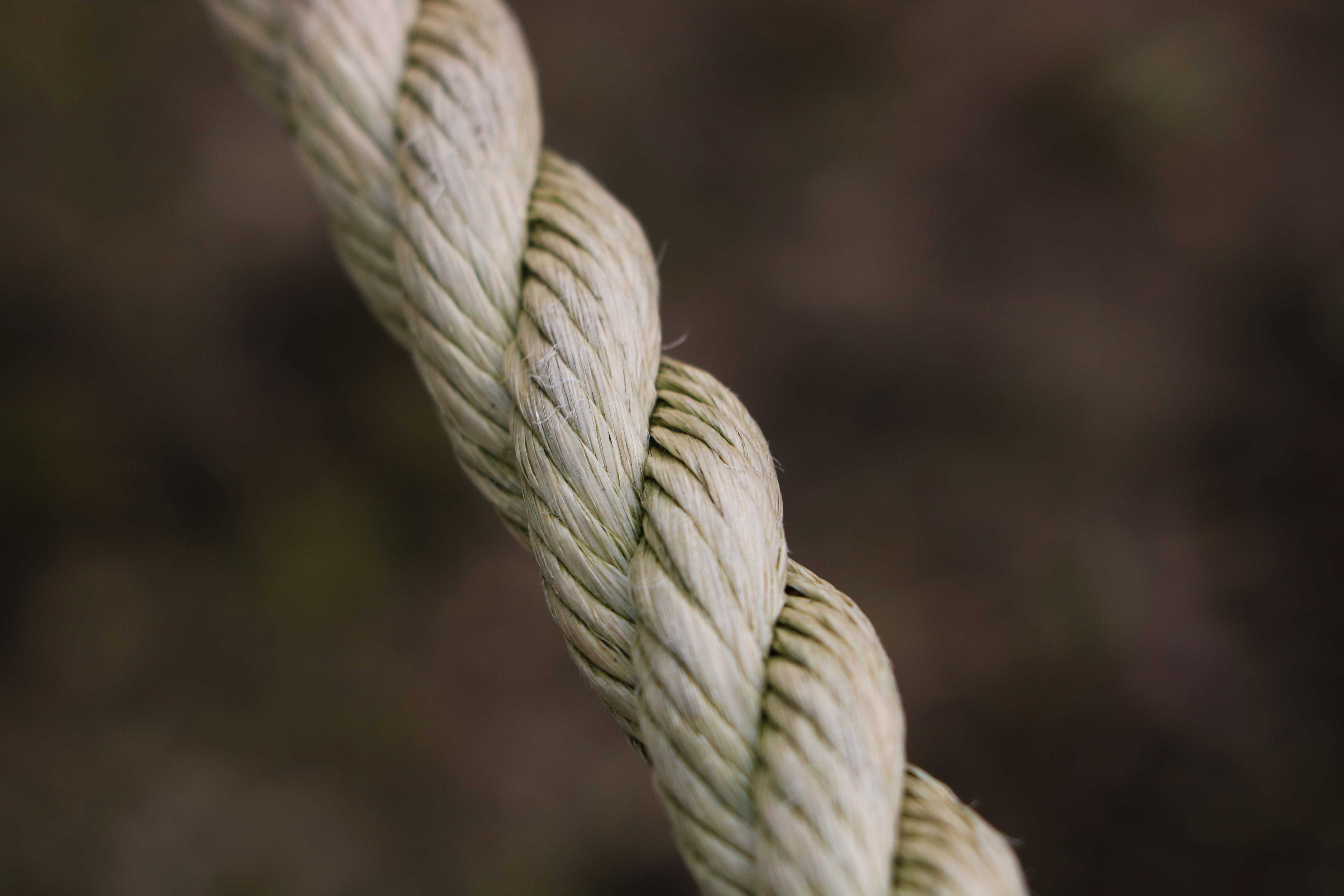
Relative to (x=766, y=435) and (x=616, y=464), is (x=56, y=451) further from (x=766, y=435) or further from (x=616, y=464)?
(x=616, y=464)

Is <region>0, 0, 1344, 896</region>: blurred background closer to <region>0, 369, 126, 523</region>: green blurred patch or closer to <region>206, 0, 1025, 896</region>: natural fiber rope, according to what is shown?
<region>0, 369, 126, 523</region>: green blurred patch

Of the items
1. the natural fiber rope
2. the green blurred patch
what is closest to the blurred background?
the green blurred patch

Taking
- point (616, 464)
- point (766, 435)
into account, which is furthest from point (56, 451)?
point (616, 464)

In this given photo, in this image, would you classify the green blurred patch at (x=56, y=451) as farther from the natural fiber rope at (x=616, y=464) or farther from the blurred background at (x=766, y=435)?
the natural fiber rope at (x=616, y=464)

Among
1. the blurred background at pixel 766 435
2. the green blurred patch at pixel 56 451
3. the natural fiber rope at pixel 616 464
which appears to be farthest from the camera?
the green blurred patch at pixel 56 451

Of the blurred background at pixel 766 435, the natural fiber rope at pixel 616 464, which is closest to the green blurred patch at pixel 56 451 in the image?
the blurred background at pixel 766 435

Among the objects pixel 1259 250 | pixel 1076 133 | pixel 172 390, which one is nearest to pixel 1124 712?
pixel 1259 250

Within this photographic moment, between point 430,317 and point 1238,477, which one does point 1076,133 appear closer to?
point 1238,477
